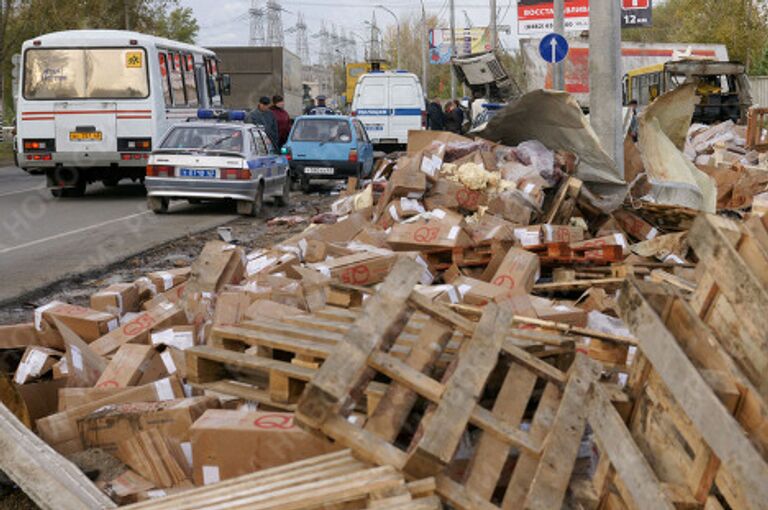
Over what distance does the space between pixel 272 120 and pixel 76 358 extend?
15197mm

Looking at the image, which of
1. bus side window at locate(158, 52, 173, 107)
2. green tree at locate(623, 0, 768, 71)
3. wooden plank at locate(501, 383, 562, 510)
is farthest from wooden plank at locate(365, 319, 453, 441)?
green tree at locate(623, 0, 768, 71)

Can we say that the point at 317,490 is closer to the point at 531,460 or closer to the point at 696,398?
the point at 531,460

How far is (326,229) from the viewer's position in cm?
962

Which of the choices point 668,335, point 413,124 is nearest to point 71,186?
point 413,124

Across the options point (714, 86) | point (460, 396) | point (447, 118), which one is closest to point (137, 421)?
point (460, 396)

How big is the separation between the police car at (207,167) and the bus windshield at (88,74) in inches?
113

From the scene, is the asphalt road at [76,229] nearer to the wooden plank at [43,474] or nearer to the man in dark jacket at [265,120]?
the man in dark jacket at [265,120]

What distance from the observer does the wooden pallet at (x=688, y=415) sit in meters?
3.16

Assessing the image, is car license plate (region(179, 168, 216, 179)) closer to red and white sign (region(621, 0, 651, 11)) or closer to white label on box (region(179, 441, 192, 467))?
white label on box (region(179, 441, 192, 467))

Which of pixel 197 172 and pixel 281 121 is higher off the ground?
pixel 281 121

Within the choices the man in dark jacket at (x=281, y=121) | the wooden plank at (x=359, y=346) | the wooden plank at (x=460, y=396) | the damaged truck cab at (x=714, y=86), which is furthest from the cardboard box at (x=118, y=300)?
the damaged truck cab at (x=714, y=86)

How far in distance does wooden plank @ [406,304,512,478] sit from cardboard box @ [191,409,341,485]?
0.61m

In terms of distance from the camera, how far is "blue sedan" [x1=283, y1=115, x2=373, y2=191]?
2073 cm

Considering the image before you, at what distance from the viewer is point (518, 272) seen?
709cm
